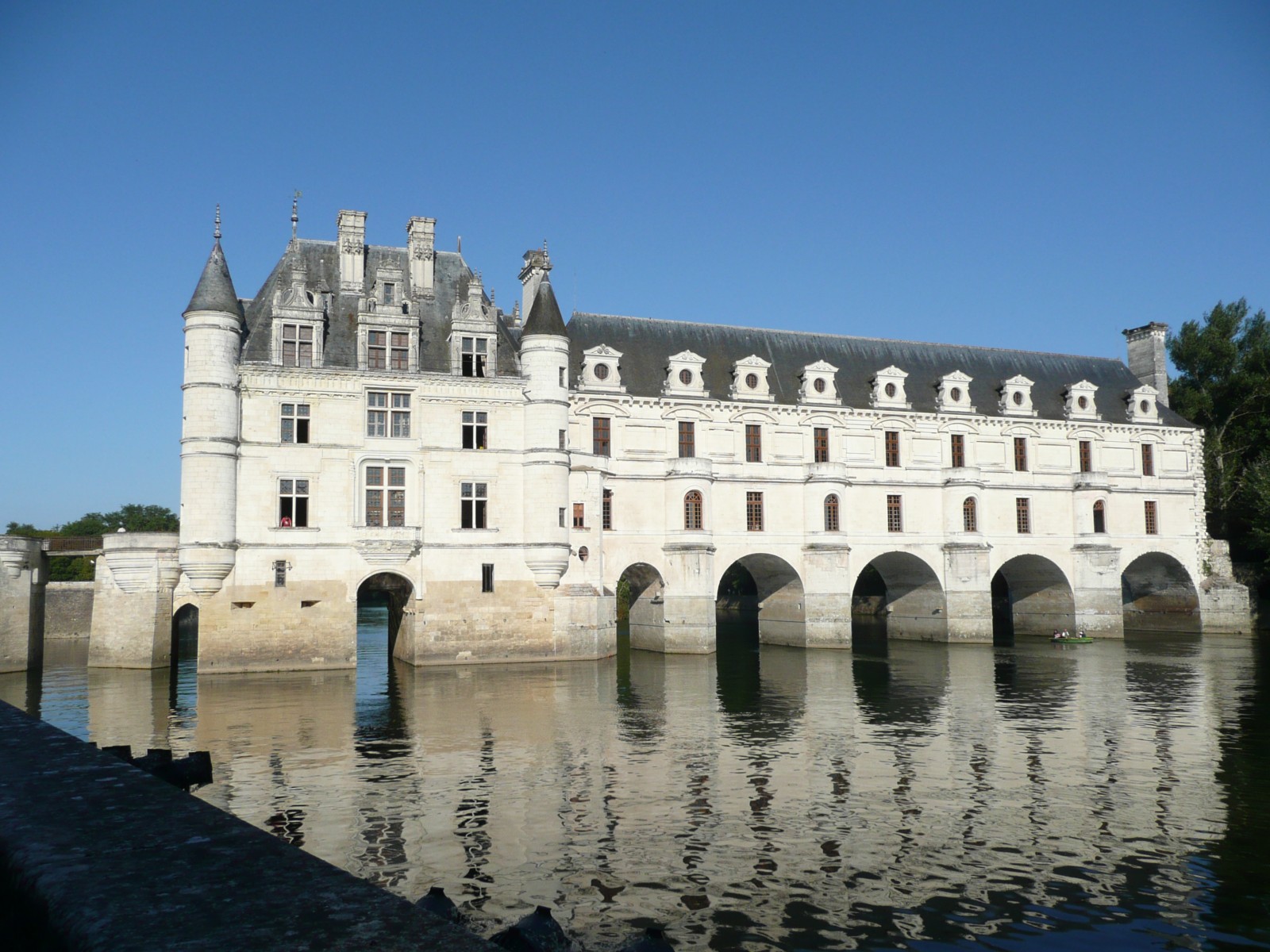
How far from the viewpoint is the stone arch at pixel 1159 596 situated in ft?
Result: 170

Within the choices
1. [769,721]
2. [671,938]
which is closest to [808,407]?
[769,721]

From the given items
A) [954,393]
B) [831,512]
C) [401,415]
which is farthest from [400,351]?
[954,393]

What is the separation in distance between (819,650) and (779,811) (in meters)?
29.0

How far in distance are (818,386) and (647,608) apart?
535 inches

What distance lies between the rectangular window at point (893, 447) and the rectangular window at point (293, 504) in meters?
27.5

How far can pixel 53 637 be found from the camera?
146 ft

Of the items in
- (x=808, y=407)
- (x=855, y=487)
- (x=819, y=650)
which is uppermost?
(x=808, y=407)

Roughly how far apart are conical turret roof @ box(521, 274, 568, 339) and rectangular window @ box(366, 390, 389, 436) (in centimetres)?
625

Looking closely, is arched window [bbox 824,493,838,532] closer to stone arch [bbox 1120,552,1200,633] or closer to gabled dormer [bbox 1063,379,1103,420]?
gabled dormer [bbox 1063,379,1103,420]

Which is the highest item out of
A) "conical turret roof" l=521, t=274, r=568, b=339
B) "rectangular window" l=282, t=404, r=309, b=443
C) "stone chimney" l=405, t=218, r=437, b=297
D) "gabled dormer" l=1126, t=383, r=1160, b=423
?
"stone chimney" l=405, t=218, r=437, b=297

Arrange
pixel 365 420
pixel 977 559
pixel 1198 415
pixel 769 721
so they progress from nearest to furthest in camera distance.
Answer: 1. pixel 769 721
2. pixel 365 420
3. pixel 977 559
4. pixel 1198 415

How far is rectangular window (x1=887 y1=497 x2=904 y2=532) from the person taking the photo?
46.2 m

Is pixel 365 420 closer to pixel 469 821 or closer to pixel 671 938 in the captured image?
pixel 469 821

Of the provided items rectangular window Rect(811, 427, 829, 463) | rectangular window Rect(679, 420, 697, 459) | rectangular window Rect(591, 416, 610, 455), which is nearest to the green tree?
rectangular window Rect(811, 427, 829, 463)
